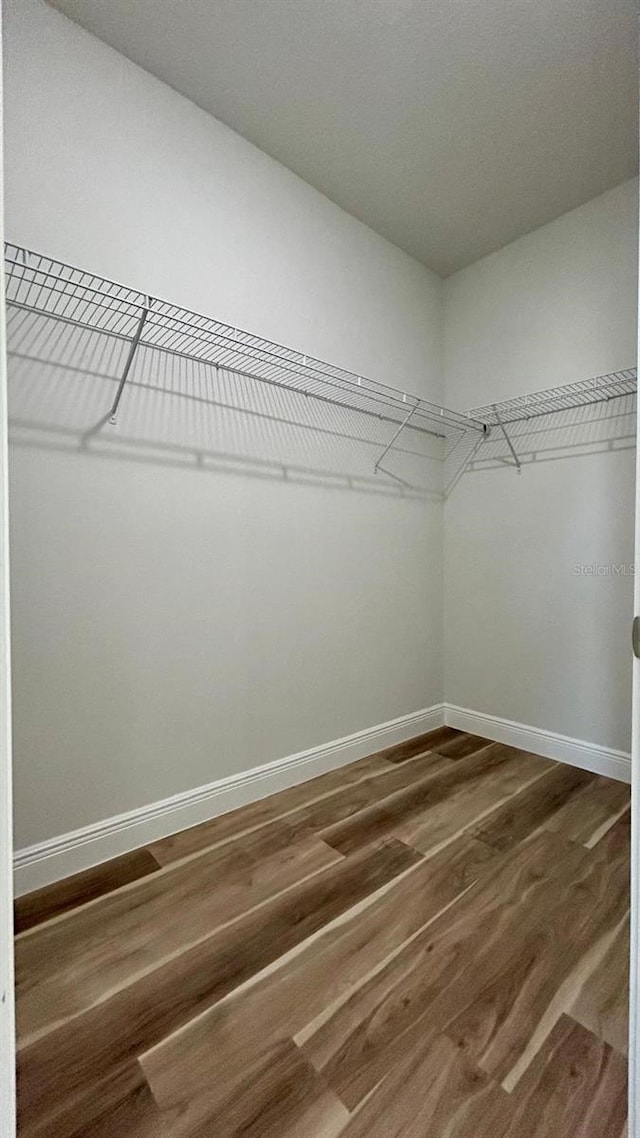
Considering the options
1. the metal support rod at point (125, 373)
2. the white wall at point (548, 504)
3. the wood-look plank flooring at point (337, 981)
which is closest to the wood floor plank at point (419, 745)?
the white wall at point (548, 504)

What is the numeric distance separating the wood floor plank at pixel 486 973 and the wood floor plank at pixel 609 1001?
45 mm

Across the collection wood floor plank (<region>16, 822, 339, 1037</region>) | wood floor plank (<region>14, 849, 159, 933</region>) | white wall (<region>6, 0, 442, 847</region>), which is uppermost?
white wall (<region>6, 0, 442, 847</region>)

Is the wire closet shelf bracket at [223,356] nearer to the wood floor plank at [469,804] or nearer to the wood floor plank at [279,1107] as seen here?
the wood floor plank at [469,804]

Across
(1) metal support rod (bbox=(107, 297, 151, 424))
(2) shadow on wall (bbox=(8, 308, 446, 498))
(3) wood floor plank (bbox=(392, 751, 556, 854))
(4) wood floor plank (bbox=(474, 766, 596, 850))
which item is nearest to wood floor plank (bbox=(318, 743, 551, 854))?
(3) wood floor plank (bbox=(392, 751, 556, 854))

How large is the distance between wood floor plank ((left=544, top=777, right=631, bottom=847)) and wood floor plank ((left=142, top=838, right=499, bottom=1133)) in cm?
42

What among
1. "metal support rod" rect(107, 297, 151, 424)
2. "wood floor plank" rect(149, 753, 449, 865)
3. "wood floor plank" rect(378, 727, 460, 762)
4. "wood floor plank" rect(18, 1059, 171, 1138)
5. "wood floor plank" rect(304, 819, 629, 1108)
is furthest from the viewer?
"wood floor plank" rect(378, 727, 460, 762)

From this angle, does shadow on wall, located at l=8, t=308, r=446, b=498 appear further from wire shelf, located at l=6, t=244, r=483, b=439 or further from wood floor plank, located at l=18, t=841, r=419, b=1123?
wood floor plank, located at l=18, t=841, r=419, b=1123

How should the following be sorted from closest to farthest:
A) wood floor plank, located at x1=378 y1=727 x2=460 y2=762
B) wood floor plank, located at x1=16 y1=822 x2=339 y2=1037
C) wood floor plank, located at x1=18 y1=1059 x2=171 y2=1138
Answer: wood floor plank, located at x1=18 y1=1059 x2=171 y2=1138 < wood floor plank, located at x1=16 y1=822 x2=339 y2=1037 < wood floor plank, located at x1=378 y1=727 x2=460 y2=762

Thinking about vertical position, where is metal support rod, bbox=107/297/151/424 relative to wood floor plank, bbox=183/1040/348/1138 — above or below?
above

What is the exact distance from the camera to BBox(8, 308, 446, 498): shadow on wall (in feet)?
4.50

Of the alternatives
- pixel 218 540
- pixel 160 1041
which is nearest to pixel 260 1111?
pixel 160 1041

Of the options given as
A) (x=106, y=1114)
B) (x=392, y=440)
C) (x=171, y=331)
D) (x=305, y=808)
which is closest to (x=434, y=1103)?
(x=106, y=1114)

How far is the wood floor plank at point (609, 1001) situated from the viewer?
979 mm

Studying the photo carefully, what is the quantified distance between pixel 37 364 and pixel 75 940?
4.96 ft
